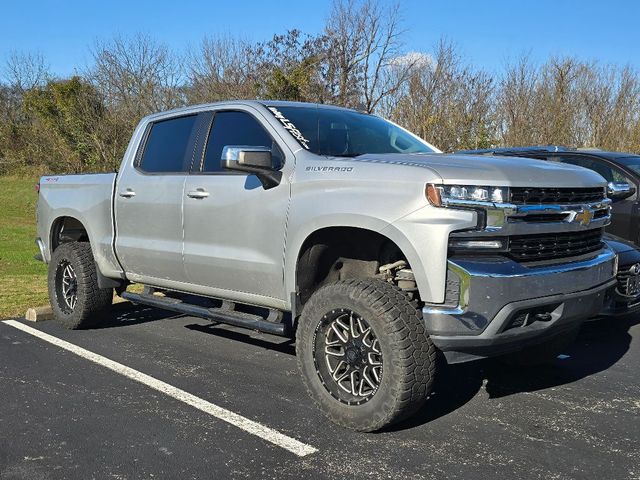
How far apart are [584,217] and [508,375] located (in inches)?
62.7

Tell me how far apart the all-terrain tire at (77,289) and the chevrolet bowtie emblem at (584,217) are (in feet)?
14.2

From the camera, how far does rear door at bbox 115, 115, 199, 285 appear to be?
5117 mm

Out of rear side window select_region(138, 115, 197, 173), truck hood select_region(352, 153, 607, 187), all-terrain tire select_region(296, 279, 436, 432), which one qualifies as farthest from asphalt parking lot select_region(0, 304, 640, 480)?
rear side window select_region(138, 115, 197, 173)

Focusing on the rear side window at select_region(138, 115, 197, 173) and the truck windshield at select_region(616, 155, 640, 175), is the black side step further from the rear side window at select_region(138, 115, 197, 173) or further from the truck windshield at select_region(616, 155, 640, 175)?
the truck windshield at select_region(616, 155, 640, 175)

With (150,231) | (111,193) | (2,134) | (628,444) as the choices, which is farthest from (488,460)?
(2,134)

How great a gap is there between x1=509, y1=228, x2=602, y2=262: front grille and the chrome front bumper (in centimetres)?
8

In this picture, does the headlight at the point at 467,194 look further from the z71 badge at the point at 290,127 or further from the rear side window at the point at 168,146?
the rear side window at the point at 168,146

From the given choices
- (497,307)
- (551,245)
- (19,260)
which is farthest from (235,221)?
(19,260)

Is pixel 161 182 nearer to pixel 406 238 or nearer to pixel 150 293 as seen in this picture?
pixel 150 293

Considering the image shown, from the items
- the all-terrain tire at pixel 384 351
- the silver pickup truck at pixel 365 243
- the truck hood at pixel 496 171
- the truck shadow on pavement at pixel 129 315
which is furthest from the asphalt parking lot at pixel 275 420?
the truck hood at pixel 496 171

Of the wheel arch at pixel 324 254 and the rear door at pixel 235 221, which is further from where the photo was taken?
the rear door at pixel 235 221

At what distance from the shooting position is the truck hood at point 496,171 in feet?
11.4

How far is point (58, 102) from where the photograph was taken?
78.6ft

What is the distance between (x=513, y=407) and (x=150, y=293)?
3160 mm
